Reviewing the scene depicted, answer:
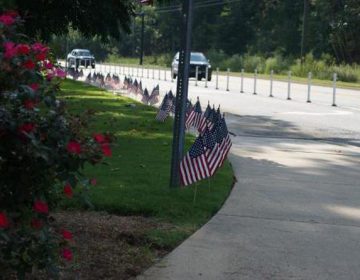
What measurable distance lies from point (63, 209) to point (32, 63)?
3.63 meters

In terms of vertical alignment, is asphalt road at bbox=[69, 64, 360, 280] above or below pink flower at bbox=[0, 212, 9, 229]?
below

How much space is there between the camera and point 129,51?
120 metres

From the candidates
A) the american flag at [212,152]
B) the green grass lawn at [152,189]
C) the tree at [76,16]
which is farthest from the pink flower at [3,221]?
the tree at [76,16]

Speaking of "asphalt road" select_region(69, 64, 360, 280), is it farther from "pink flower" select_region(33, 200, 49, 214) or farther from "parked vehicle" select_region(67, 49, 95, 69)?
"parked vehicle" select_region(67, 49, 95, 69)

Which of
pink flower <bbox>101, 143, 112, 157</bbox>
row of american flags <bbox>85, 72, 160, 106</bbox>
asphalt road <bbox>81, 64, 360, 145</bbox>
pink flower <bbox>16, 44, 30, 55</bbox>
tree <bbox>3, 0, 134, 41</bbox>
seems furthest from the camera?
row of american flags <bbox>85, 72, 160, 106</bbox>

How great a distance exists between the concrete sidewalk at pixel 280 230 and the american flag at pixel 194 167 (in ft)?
1.42

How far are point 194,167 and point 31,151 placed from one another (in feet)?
14.3

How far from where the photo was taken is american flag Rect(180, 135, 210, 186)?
7.20 m

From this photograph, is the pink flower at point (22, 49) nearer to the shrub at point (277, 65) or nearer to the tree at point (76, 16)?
the tree at point (76, 16)

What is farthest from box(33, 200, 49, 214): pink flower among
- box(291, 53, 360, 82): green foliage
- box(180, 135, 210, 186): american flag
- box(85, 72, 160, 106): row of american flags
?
box(291, 53, 360, 82): green foliage

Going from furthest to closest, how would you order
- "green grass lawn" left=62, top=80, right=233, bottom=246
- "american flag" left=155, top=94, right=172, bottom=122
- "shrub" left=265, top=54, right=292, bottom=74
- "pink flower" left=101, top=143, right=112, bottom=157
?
1. "shrub" left=265, top=54, right=292, bottom=74
2. "american flag" left=155, top=94, right=172, bottom=122
3. "green grass lawn" left=62, top=80, right=233, bottom=246
4. "pink flower" left=101, top=143, right=112, bottom=157

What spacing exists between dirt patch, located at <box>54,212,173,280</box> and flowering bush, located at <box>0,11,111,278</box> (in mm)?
1337

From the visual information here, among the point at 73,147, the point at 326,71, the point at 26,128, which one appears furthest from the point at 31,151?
the point at 326,71

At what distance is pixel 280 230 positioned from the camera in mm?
6223
